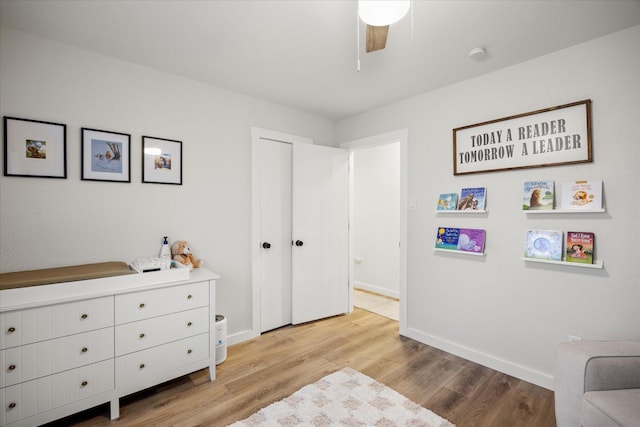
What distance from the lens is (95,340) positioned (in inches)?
71.3

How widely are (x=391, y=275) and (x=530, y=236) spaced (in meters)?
2.43

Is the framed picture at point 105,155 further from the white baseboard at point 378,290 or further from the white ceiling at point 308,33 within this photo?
the white baseboard at point 378,290

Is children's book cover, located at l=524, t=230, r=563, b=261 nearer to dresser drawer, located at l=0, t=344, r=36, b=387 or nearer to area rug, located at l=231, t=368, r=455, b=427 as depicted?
area rug, located at l=231, t=368, r=455, b=427

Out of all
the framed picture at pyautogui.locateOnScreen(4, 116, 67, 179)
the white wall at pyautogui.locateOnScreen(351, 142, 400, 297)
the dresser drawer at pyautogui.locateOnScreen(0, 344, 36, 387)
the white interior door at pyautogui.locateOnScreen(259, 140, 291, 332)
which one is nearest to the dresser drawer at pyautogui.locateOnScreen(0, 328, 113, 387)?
the dresser drawer at pyautogui.locateOnScreen(0, 344, 36, 387)

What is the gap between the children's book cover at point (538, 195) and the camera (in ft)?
7.19

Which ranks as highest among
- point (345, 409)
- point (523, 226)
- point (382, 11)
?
point (382, 11)

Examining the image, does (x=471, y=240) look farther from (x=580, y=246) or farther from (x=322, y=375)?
(x=322, y=375)

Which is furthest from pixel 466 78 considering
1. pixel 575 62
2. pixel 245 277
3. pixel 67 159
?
A: pixel 67 159

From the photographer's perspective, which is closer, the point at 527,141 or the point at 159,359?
the point at 159,359

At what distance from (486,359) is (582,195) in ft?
4.83

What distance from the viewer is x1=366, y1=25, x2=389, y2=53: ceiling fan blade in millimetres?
1343

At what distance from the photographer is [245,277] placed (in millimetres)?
3059

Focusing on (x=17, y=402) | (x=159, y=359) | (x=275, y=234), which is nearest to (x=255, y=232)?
(x=275, y=234)

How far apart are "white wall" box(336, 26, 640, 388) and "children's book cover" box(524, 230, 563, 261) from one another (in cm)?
6
